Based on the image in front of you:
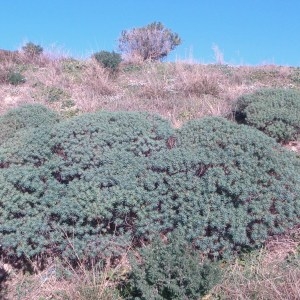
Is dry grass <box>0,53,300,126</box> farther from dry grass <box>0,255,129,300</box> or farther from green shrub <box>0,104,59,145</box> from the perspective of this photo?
dry grass <box>0,255,129,300</box>

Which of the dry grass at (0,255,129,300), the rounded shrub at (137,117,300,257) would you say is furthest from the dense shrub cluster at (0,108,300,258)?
the dry grass at (0,255,129,300)

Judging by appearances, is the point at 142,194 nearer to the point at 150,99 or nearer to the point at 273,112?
the point at 273,112

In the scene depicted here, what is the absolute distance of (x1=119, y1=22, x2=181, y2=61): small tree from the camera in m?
15.8

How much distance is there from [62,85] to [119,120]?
575 cm

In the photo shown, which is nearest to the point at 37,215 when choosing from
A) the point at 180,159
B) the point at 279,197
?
the point at 180,159

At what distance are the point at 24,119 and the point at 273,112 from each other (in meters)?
3.57

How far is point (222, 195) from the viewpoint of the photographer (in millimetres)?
4129

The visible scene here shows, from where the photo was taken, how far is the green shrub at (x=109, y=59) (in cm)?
1157

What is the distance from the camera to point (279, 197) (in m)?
4.18

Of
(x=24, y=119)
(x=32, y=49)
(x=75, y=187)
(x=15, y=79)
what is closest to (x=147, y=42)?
(x=32, y=49)

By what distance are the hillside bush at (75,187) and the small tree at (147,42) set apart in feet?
36.0

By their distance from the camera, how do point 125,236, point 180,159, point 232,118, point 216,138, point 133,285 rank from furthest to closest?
point 232,118
point 216,138
point 180,159
point 125,236
point 133,285

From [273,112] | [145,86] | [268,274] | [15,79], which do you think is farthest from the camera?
[15,79]

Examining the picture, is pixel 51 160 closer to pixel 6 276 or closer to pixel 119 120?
pixel 119 120
